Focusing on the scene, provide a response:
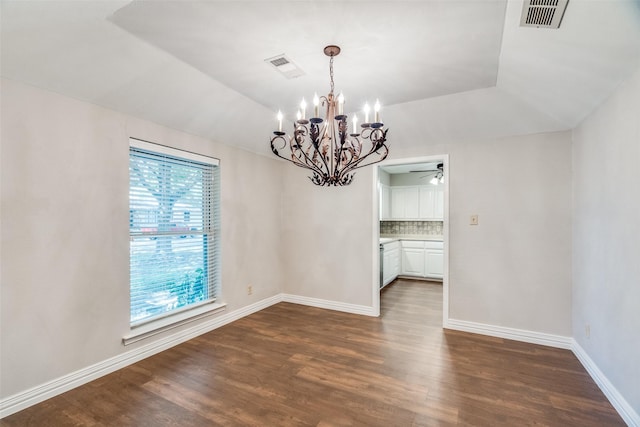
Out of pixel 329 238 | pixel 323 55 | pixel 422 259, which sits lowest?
pixel 422 259

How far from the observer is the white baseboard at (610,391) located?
1936 mm

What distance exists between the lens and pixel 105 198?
2.63 m

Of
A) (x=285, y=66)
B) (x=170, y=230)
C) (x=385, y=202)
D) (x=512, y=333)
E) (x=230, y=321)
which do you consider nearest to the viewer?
(x=285, y=66)

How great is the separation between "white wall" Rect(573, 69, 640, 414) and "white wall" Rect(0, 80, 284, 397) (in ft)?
12.6

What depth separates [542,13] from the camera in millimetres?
1660

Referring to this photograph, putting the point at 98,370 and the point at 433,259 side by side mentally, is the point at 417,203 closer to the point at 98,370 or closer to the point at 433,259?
the point at 433,259

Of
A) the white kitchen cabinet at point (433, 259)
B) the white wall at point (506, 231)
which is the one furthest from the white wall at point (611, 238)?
the white kitchen cabinet at point (433, 259)

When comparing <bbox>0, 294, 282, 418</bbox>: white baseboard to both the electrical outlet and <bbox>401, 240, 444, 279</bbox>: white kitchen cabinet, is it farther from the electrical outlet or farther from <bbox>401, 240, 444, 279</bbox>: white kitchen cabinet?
<bbox>401, 240, 444, 279</bbox>: white kitchen cabinet

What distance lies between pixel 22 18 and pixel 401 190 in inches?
251

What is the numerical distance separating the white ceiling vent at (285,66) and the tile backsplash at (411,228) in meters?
5.03

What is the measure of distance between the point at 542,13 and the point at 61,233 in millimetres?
3556

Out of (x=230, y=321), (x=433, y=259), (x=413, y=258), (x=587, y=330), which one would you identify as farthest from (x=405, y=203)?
(x=230, y=321)

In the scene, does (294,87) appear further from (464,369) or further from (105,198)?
(464,369)

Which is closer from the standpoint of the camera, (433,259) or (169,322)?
(169,322)
